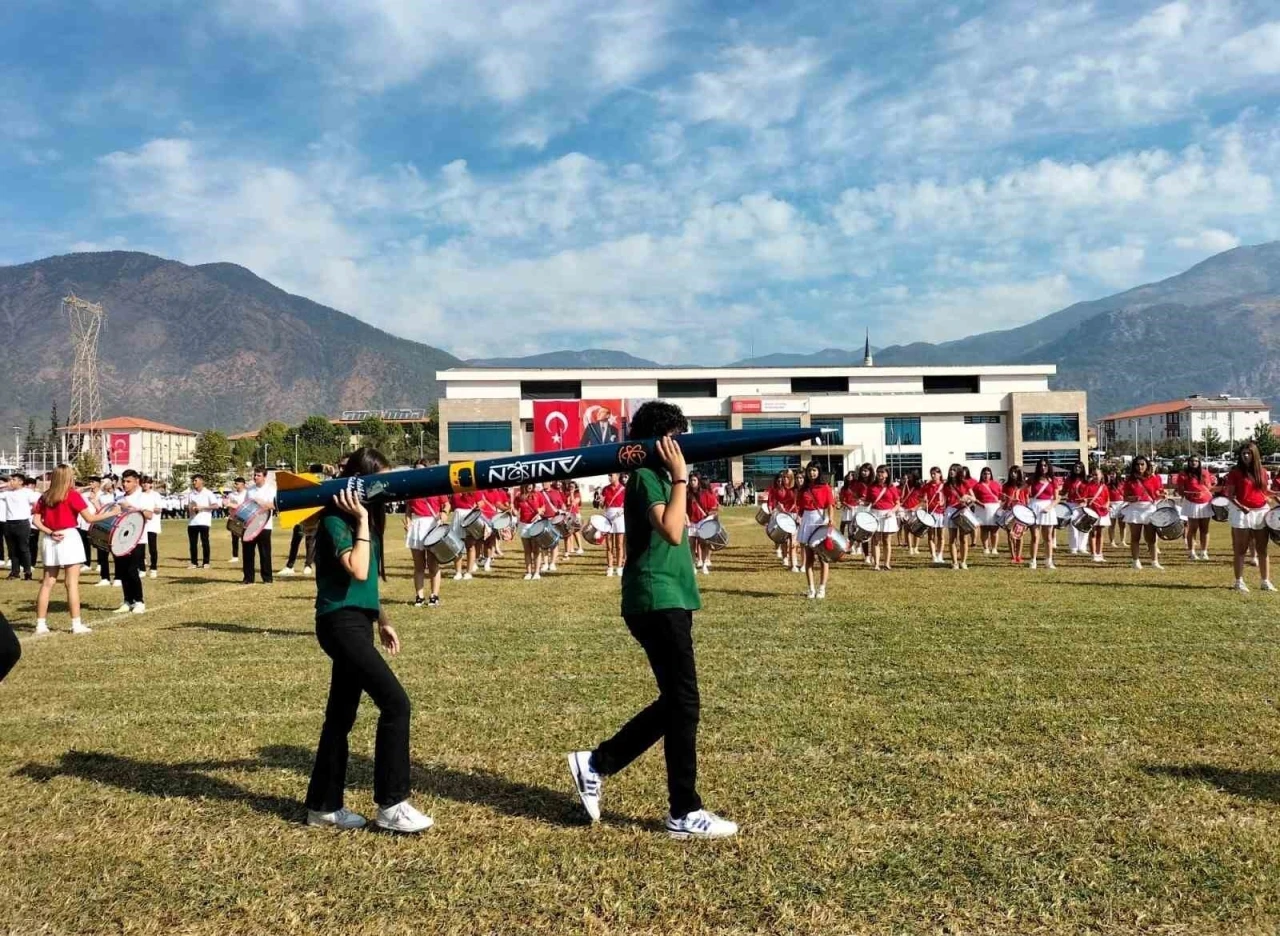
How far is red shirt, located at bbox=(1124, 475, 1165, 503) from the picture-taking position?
17.4 m

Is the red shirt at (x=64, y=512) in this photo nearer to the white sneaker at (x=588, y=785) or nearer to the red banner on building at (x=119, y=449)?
the white sneaker at (x=588, y=785)

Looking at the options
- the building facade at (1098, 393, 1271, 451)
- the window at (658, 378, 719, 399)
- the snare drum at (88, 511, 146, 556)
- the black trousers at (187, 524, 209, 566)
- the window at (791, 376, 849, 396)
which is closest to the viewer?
the snare drum at (88, 511, 146, 556)

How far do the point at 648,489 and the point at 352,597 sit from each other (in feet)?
5.38

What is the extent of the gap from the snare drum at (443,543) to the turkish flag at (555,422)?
2554 inches

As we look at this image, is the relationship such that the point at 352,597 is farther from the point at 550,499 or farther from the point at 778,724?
the point at 550,499

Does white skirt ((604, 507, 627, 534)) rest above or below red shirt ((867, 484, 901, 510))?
below

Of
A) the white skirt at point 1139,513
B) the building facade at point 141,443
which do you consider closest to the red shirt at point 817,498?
the white skirt at point 1139,513

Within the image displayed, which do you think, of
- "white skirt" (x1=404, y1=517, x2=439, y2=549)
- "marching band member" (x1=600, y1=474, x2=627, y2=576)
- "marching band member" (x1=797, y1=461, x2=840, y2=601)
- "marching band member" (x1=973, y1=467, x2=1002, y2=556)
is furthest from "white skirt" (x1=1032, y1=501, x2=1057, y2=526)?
"white skirt" (x1=404, y1=517, x2=439, y2=549)

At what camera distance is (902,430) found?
261 feet

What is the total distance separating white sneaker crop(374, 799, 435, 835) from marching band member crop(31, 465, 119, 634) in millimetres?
8322

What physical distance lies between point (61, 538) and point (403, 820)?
28.6 feet

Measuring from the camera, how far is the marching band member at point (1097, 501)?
17797mm

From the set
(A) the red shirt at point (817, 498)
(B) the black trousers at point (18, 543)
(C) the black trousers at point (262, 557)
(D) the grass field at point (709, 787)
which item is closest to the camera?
(D) the grass field at point (709, 787)

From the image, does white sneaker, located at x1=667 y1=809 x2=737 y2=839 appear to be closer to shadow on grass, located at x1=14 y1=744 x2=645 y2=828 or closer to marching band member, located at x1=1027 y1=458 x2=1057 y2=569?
shadow on grass, located at x1=14 y1=744 x2=645 y2=828
